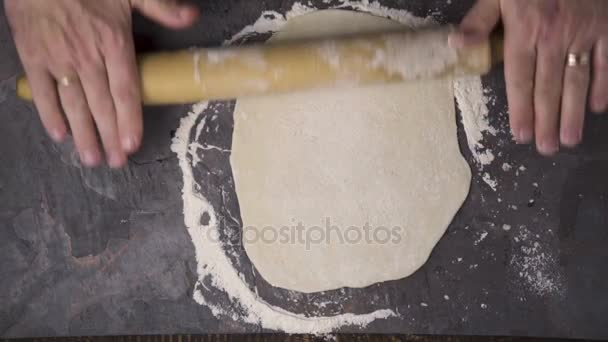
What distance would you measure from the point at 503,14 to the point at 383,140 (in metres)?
0.36

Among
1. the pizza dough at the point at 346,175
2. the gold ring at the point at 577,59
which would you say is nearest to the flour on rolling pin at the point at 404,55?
the pizza dough at the point at 346,175

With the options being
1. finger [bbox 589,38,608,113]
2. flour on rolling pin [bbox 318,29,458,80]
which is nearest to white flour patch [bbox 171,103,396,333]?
flour on rolling pin [bbox 318,29,458,80]

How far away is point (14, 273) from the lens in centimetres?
131

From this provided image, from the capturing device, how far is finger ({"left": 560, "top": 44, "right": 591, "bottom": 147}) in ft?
3.44

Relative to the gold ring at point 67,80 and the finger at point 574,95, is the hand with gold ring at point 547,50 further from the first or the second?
the gold ring at point 67,80

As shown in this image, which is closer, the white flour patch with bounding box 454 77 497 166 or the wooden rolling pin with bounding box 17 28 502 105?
the wooden rolling pin with bounding box 17 28 502 105

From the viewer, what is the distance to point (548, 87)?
1.05m

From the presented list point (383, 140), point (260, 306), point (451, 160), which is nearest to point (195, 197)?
point (260, 306)

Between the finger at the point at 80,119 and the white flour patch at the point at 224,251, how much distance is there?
0.67ft

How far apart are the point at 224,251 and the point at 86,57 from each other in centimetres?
54

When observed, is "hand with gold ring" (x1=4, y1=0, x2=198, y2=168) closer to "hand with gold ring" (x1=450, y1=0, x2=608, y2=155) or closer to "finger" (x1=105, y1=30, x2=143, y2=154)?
"finger" (x1=105, y1=30, x2=143, y2=154)

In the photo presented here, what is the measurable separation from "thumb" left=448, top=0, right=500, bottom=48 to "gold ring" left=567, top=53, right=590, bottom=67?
17 cm

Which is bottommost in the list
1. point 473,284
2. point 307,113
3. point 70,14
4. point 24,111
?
point 473,284

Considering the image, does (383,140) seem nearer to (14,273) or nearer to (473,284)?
(473,284)
